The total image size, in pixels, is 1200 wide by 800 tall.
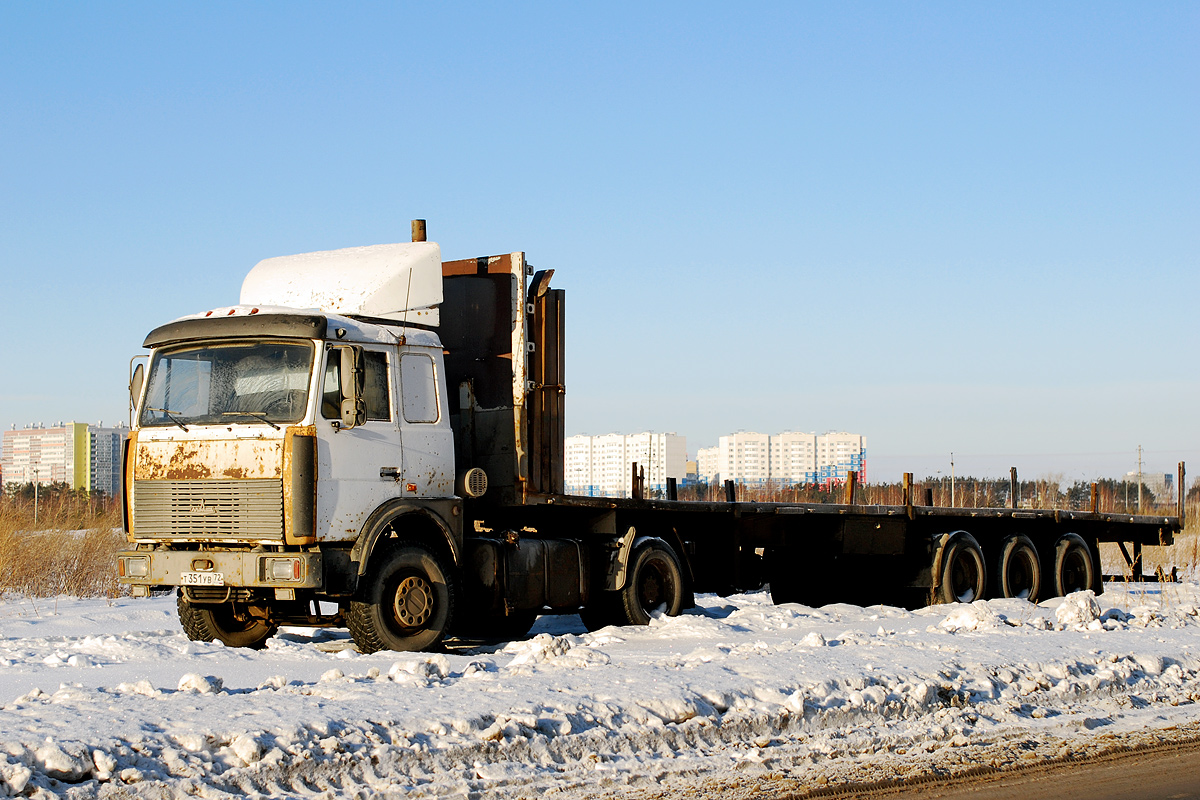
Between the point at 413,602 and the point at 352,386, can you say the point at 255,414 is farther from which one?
the point at 413,602

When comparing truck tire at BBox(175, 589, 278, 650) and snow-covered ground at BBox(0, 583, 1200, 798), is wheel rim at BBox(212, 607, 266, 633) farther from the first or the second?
snow-covered ground at BBox(0, 583, 1200, 798)

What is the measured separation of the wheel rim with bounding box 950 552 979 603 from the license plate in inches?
417

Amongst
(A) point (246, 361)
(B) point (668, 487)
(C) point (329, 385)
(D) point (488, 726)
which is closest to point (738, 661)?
(D) point (488, 726)

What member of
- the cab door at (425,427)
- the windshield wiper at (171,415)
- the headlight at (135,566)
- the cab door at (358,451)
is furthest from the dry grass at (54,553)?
the cab door at (358,451)

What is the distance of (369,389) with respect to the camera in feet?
35.3

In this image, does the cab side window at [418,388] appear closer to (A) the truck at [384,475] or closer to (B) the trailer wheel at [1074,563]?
(A) the truck at [384,475]

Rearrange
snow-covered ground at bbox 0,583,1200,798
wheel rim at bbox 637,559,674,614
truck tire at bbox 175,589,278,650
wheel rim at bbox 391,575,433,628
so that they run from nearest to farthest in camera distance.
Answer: snow-covered ground at bbox 0,583,1200,798 → wheel rim at bbox 391,575,433,628 → truck tire at bbox 175,589,278,650 → wheel rim at bbox 637,559,674,614

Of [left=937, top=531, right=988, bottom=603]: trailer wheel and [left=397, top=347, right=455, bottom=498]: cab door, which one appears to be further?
[left=937, top=531, right=988, bottom=603]: trailer wheel

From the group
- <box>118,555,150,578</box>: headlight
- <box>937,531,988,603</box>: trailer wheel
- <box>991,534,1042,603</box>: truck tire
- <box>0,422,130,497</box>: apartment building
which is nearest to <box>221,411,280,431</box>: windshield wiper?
<box>118,555,150,578</box>: headlight

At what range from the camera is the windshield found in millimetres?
10284

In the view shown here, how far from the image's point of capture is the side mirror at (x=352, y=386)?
33.4ft

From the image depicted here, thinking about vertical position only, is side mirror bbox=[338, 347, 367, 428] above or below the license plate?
above

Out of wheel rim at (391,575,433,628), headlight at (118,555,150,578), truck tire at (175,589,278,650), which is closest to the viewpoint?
headlight at (118,555,150,578)

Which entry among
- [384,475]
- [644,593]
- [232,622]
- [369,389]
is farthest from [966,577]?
[232,622]
